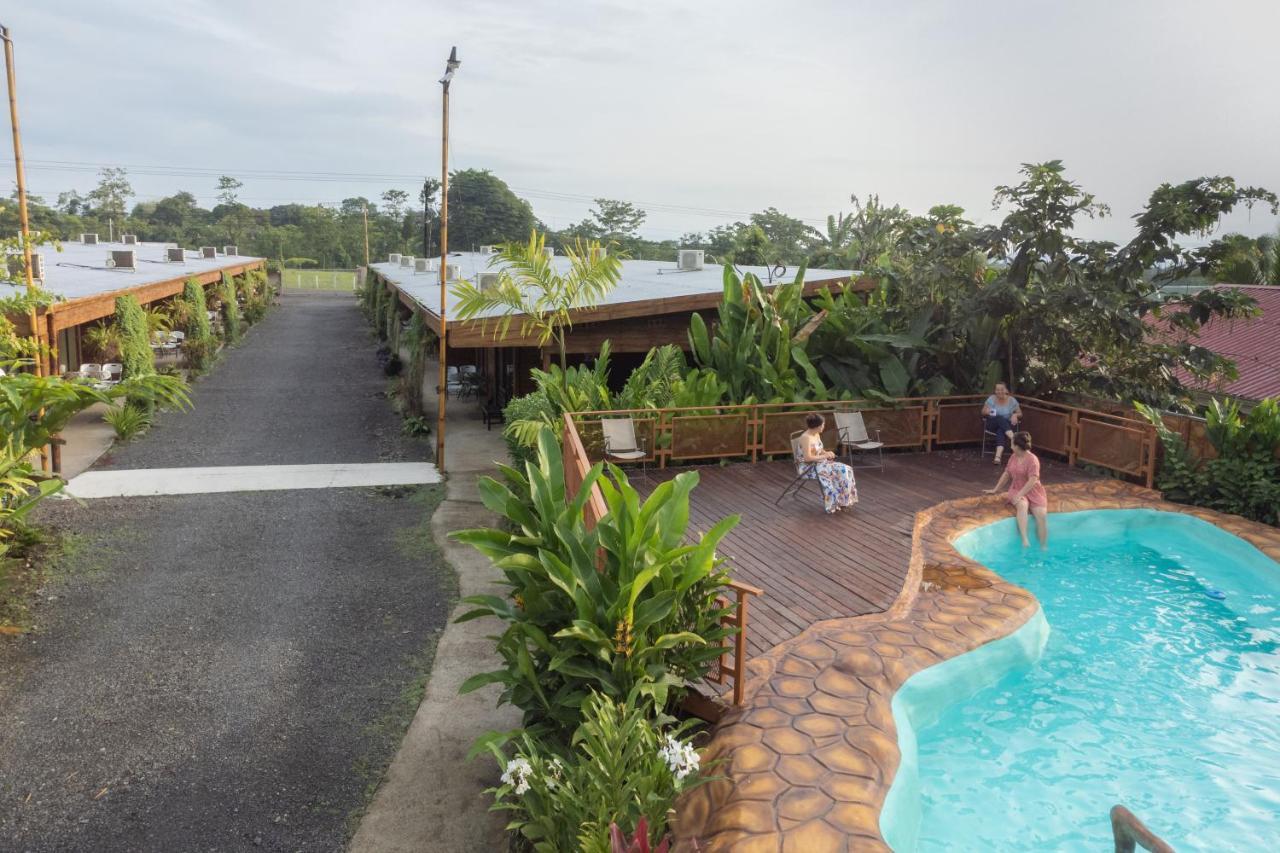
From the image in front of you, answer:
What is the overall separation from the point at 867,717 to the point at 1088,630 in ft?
11.5

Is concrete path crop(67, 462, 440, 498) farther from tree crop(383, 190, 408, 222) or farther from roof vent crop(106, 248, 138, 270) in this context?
tree crop(383, 190, 408, 222)

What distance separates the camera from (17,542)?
30.7ft

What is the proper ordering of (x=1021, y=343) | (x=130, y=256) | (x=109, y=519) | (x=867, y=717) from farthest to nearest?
(x=130, y=256) < (x=1021, y=343) < (x=109, y=519) < (x=867, y=717)

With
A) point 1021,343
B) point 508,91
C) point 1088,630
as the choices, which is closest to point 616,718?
point 1088,630

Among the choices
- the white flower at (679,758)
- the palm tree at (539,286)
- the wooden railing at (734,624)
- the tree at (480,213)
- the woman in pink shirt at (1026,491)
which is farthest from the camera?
the tree at (480,213)

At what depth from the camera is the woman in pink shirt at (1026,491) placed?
31.0 feet

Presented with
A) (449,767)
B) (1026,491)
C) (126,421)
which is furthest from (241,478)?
(1026,491)

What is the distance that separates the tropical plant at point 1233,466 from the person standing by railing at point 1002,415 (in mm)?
1780

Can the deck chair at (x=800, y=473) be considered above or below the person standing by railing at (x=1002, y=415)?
below

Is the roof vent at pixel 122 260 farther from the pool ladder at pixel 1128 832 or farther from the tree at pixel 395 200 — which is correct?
the tree at pixel 395 200

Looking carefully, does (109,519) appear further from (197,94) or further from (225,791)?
(197,94)

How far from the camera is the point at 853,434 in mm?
11852

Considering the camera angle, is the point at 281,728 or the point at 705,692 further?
the point at 281,728

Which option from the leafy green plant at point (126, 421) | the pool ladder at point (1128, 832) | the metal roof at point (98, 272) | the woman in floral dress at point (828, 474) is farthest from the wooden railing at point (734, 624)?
the leafy green plant at point (126, 421)
